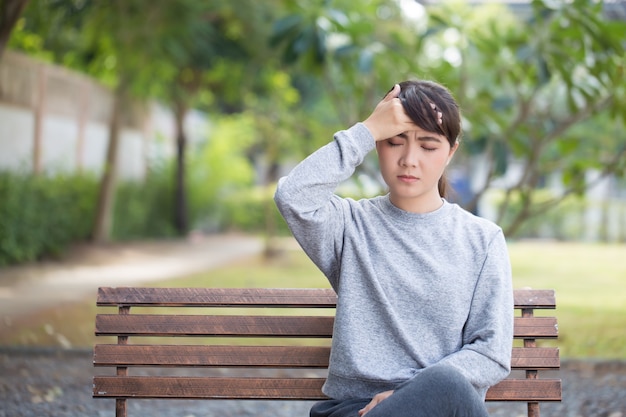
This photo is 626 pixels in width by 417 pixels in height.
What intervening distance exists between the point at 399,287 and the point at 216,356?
0.79 metres

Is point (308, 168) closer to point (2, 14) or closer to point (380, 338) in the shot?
point (380, 338)

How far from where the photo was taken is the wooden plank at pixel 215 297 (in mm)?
2982

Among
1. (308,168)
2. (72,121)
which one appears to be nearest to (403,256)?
(308,168)

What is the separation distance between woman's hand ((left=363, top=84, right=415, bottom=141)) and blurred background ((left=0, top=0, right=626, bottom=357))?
323cm

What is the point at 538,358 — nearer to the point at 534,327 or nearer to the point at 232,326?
the point at 534,327

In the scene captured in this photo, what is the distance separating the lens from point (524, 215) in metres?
7.03

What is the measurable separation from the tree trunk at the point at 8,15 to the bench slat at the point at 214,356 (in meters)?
5.41

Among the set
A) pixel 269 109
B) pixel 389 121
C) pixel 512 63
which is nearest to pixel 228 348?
pixel 389 121

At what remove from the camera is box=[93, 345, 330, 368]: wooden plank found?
9.82 feet

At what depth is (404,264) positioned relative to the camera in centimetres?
258

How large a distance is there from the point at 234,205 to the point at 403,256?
64.8ft

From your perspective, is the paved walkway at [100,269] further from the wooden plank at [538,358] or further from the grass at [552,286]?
the wooden plank at [538,358]

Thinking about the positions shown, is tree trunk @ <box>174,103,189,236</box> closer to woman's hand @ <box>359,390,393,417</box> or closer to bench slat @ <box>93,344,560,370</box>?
bench slat @ <box>93,344,560,370</box>

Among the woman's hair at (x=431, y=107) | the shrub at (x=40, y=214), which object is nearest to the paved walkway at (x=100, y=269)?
the shrub at (x=40, y=214)
